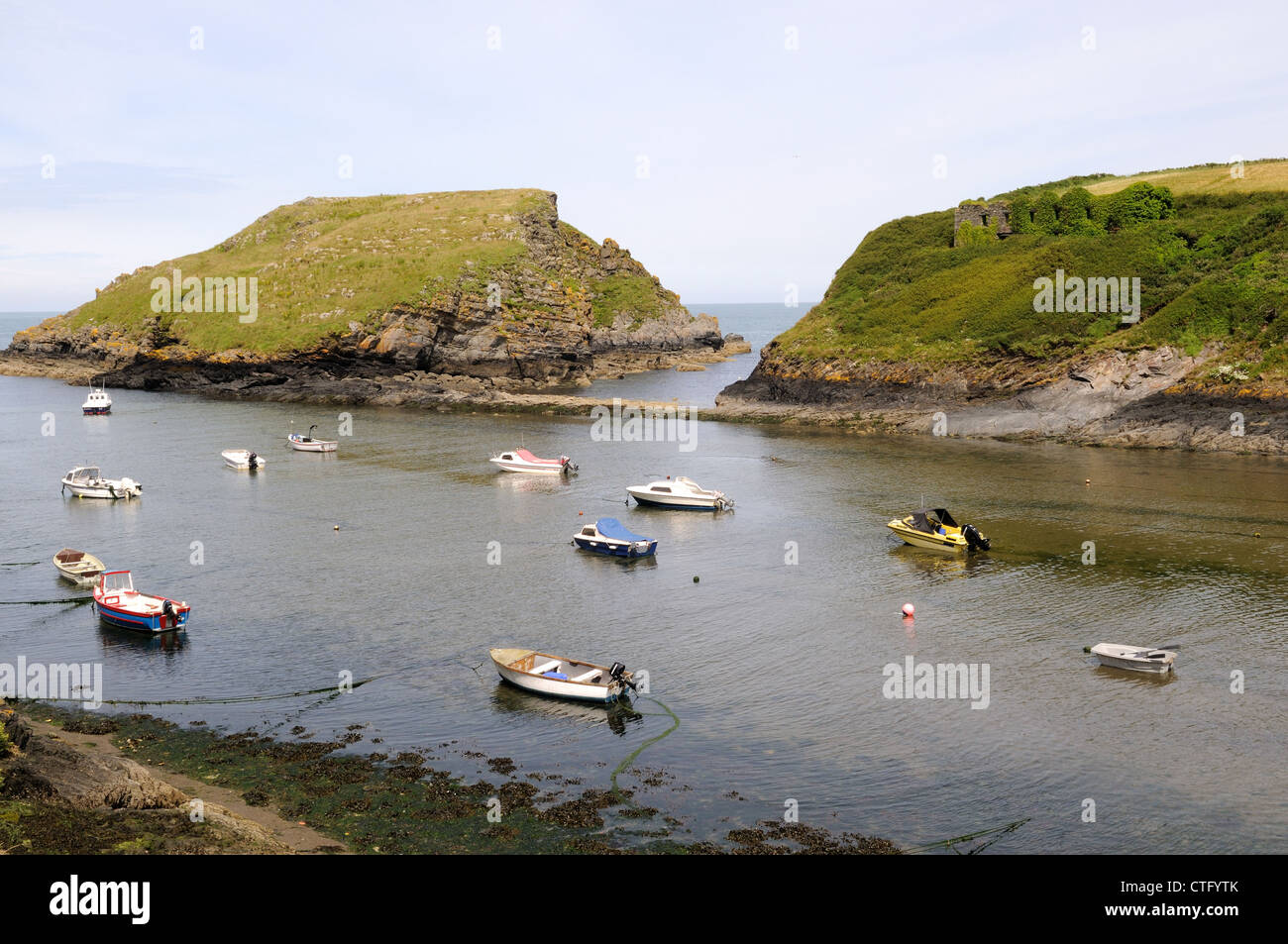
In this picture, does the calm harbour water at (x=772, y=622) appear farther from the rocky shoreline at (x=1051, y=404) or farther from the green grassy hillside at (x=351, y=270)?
the green grassy hillside at (x=351, y=270)

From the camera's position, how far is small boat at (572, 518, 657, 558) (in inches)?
1978

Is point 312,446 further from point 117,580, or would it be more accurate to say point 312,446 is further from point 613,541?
point 117,580

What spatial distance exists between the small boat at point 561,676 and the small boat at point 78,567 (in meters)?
22.7

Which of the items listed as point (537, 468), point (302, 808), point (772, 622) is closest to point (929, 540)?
point (772, 622)

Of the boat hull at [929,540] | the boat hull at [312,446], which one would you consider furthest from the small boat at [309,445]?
the boat hull at [929,540]

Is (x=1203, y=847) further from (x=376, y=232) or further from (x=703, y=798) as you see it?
(x=376, y=232)

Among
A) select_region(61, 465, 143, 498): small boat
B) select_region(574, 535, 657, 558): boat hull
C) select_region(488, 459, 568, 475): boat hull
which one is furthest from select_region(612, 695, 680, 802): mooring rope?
select_region(61, 465, 143, 498): small boat

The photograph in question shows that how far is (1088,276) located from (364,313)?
8937 centimetres

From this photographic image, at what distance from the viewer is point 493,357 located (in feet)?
422

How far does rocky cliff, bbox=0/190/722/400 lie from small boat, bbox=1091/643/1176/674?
96.6 metres

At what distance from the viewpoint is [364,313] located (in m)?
128

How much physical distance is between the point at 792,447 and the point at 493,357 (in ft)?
184

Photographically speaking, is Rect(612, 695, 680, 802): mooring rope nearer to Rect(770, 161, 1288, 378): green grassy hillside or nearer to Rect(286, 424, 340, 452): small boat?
Rect(286, 424, 340, 452): small boat
